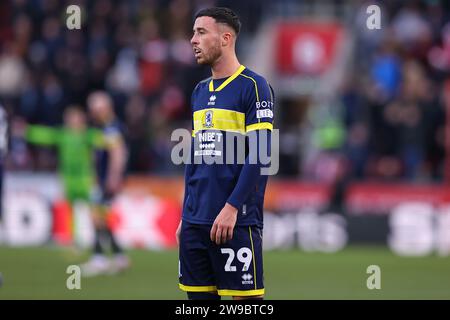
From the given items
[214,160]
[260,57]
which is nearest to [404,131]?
[260,57]

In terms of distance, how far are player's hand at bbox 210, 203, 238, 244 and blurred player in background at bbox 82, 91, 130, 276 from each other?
7727mm

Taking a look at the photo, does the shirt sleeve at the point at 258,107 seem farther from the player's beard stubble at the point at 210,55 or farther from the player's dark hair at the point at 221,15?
the player's dark hair at the point at 221,15

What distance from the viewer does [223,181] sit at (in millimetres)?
6977

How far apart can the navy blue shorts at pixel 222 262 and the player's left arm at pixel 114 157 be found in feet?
24.9

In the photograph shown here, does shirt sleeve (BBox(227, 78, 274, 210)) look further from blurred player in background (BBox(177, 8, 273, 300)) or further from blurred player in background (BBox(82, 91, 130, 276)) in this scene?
blurred player in background (BBox(82, 91, 130, 276))

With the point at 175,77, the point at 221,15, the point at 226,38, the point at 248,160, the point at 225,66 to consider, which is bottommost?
the point at 248,160

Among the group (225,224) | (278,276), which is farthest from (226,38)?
(278,276)

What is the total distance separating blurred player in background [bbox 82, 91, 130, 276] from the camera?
14.4m

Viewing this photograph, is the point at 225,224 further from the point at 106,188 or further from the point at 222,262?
the point at 106,188

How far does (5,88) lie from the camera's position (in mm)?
21531

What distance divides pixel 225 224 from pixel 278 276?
711 cm

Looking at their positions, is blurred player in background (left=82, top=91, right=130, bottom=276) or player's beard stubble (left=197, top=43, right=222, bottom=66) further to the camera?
blurred player in background (left=82, top=91, right=130, bottom=276)

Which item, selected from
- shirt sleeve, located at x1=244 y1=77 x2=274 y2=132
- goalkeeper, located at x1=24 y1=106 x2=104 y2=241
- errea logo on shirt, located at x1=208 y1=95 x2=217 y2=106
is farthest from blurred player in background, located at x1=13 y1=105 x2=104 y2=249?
shirt sleeve, located at x1=244 y1=77 x2=274 y2=132

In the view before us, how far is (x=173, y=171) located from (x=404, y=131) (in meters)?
4.61
